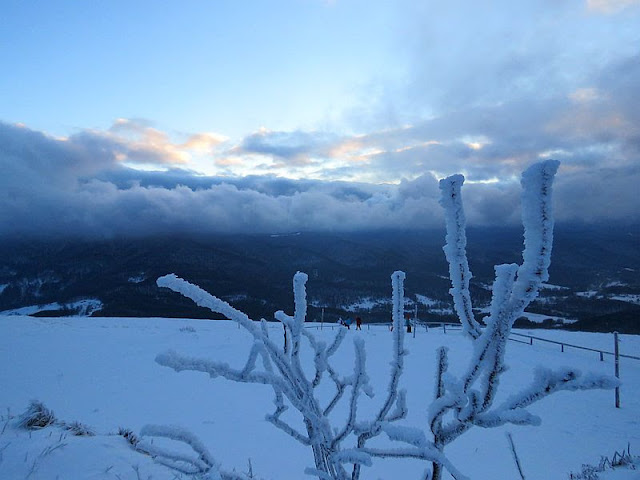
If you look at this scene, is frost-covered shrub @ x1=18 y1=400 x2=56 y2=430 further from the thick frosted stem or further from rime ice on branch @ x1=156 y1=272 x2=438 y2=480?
the thick frosted stem

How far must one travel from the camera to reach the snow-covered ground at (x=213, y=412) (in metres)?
3.88

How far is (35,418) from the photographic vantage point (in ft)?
15.1

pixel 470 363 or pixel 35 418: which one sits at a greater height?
pixel 470 363

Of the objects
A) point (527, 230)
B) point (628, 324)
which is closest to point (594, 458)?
point (527, 230)

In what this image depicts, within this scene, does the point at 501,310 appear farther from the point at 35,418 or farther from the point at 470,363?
the point at 35,418

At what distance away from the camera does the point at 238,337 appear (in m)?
19.5

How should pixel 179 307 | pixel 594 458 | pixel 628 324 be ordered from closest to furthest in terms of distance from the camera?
pixel 594 458 → pixel 628 324 → pixel 179 307

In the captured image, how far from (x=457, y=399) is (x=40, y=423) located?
5450 millimetres

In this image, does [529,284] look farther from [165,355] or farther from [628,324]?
[628,324]

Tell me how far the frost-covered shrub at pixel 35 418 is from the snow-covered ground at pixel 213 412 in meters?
0.16

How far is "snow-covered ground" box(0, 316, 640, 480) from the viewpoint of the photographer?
388 cm

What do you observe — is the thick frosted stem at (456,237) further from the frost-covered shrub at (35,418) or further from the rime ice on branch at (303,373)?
the frost-covered shrub at (35,418)

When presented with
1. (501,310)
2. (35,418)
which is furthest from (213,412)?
(501,310)

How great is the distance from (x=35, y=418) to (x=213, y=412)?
484 centimetres
